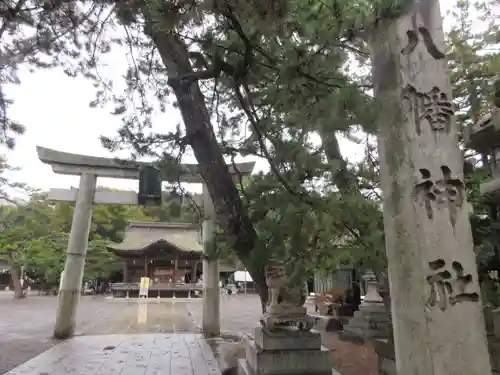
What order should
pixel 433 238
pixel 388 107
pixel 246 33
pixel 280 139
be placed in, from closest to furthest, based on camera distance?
pixel 433 238, pixel 388 107, pixel 246 33, pixel 280 139

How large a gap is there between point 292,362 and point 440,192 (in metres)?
2.36

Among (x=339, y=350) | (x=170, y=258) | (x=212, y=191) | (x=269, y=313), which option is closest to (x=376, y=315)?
(x=339, y=350)

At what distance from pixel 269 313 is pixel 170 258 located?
24.5 meters

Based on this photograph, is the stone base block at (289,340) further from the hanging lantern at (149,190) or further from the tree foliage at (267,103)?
the hanging lantern at (149,190)

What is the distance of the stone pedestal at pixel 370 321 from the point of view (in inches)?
282

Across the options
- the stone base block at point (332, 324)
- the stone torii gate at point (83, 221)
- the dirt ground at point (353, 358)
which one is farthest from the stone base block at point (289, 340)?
the stone base block at point (332, 324)

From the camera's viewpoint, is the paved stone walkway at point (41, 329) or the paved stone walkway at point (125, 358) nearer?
the paved stone walkway at point (125, 358)

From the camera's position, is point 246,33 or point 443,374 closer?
point 443,374

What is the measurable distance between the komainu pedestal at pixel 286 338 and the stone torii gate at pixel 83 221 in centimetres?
453

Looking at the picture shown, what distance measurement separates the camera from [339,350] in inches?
259

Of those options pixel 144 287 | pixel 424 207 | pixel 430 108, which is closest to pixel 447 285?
pixel 424 207

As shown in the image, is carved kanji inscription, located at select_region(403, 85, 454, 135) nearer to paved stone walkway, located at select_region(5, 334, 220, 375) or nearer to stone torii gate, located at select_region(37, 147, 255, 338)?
paved stone walkway, located at select_region(5, 334, 220, 375)

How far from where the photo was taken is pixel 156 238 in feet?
90.7

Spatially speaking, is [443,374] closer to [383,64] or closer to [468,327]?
[468,327]
